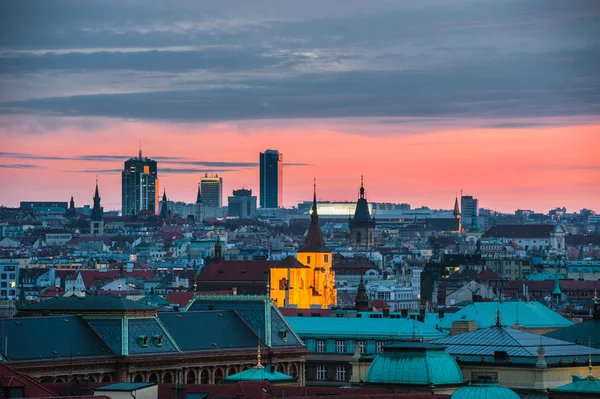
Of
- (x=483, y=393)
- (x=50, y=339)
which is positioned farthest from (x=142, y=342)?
(x=483, y=393)

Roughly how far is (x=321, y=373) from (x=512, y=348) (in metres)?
30.8

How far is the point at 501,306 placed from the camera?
115 meters

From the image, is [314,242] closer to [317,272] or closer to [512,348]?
[317,272]

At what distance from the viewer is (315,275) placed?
176625 millimetres

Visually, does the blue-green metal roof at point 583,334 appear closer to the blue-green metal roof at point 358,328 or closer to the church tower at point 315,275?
the blue-green metal roof at point 358,328

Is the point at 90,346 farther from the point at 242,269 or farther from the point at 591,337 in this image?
the point at 242,269

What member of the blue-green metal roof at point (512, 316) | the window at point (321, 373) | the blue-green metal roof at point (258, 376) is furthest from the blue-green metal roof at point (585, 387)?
the blue-green metal roof at point (512, 316)

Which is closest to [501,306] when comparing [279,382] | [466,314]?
[466,314]

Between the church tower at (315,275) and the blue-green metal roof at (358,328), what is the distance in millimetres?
50028

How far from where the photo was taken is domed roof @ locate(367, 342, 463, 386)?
6912cm

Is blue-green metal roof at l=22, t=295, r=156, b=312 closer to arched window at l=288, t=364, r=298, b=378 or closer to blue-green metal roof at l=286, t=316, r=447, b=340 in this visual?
arched window at l=288, t=364, r=298, b=378

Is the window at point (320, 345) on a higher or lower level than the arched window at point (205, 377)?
higher

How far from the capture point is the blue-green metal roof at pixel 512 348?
244 ft

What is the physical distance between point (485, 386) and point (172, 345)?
29.1 meters
